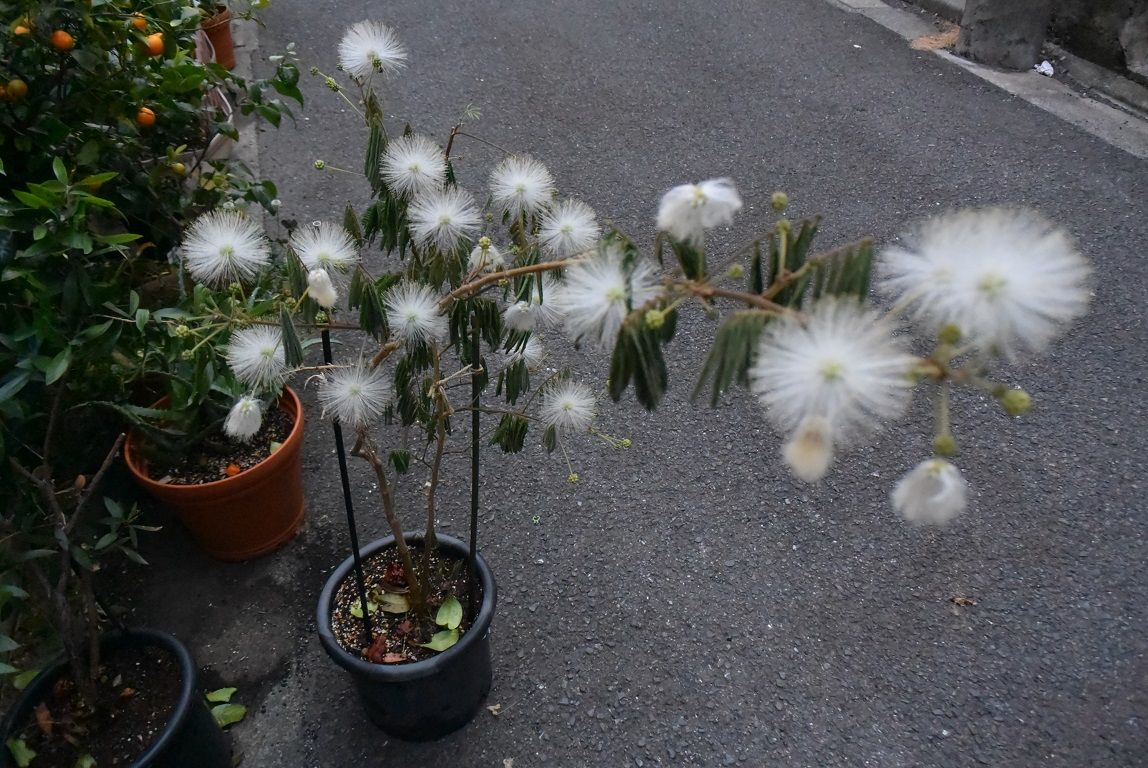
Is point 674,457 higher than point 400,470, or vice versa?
point 400,470

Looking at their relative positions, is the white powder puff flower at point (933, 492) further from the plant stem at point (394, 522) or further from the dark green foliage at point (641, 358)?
the plant stem at point (394, 522)

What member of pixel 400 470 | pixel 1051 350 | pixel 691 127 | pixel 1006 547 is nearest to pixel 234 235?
pixel 400 470

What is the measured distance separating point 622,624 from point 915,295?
1.65m

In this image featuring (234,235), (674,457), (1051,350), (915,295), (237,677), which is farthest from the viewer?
(1051,350)

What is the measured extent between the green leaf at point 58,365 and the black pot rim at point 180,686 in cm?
61

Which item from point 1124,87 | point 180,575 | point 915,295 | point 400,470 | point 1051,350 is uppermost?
point 915,295

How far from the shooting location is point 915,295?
82cm

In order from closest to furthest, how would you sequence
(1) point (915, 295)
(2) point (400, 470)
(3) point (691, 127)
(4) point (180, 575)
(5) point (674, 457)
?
(1) point (915, 295)
(2) point (400, 470)
(4) point (180, 575)
(5) point (674, 457)
(3) point (691, 127)

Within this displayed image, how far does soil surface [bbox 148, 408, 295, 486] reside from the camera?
2193mm

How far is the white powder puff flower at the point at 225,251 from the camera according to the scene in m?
1.39

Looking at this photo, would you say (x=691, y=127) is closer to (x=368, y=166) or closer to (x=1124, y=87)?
(x=1124, y=87)

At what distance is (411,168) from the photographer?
1.38 meters

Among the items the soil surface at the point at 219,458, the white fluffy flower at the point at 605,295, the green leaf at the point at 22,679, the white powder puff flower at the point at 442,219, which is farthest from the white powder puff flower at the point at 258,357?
the green leaf at the point at 22,679

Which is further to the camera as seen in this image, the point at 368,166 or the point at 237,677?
the point at 237,677
